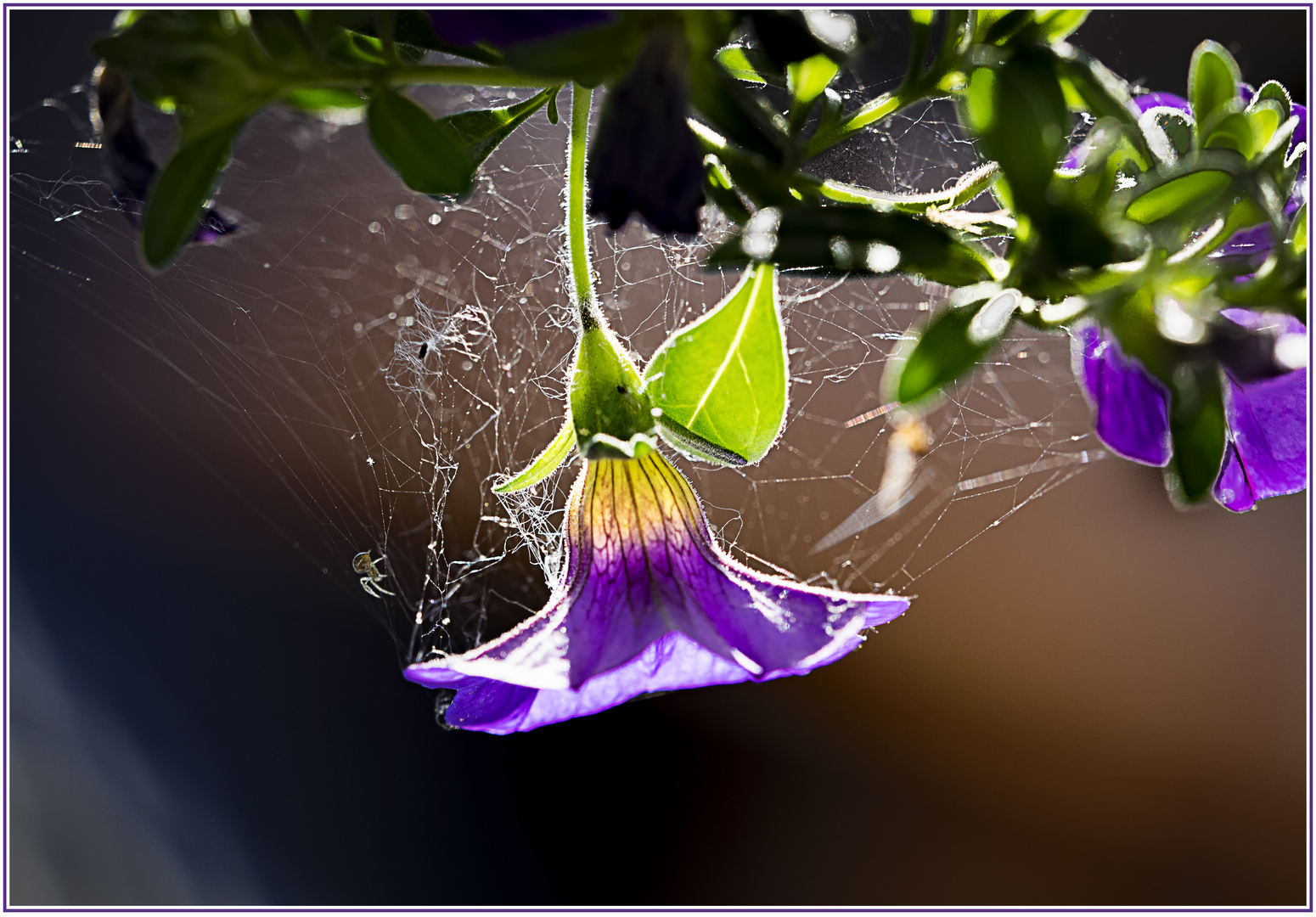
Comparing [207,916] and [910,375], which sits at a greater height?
[910,375]

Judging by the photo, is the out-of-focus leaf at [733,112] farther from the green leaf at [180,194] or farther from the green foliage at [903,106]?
the green leaf at [180,194]

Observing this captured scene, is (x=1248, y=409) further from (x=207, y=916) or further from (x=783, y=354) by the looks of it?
(x=207, y=916)

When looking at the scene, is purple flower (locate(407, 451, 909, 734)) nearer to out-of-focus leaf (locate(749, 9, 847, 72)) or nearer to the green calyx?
the green calyx

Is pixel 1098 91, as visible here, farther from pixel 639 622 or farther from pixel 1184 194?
pixel 639 622

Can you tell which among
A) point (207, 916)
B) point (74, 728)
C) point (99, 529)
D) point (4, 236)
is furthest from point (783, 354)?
point (74, 728)

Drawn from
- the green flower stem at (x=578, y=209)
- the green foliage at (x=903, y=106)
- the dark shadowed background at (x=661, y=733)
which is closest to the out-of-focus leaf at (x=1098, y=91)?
the green foliage at (x=903, y=106)

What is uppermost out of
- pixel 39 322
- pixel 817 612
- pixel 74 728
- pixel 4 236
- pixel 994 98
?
pixel 39 322

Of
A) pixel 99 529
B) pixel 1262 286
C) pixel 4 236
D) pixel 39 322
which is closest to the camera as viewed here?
pixel 1262 286
